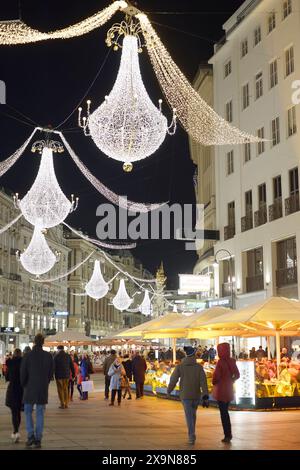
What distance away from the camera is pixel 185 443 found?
12.1m

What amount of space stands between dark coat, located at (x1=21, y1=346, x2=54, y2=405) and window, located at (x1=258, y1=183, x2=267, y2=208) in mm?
27329

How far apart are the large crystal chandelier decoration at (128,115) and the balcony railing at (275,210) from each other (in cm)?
1957

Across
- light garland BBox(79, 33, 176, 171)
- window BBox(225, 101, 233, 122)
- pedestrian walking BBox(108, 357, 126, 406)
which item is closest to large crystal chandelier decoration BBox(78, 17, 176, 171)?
light garland BBox(79, 33, 176, 171)

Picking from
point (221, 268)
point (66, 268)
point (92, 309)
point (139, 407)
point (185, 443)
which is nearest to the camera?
point (185, 443)

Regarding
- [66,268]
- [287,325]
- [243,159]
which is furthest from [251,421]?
[66,268]

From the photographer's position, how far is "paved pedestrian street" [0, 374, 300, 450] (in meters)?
11.9

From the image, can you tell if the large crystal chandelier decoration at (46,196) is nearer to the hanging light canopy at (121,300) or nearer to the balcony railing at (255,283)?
the balcony railing at (255,283)

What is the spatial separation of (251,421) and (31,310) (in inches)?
2721

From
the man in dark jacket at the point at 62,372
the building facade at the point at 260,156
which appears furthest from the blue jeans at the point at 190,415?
the building facade at the point at 260,156

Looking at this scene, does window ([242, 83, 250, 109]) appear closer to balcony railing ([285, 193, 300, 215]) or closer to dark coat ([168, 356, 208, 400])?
balcony railing ([285, 193, 300, 215])

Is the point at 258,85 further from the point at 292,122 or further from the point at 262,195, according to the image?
the point at 262,195

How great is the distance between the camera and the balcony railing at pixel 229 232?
137ft
